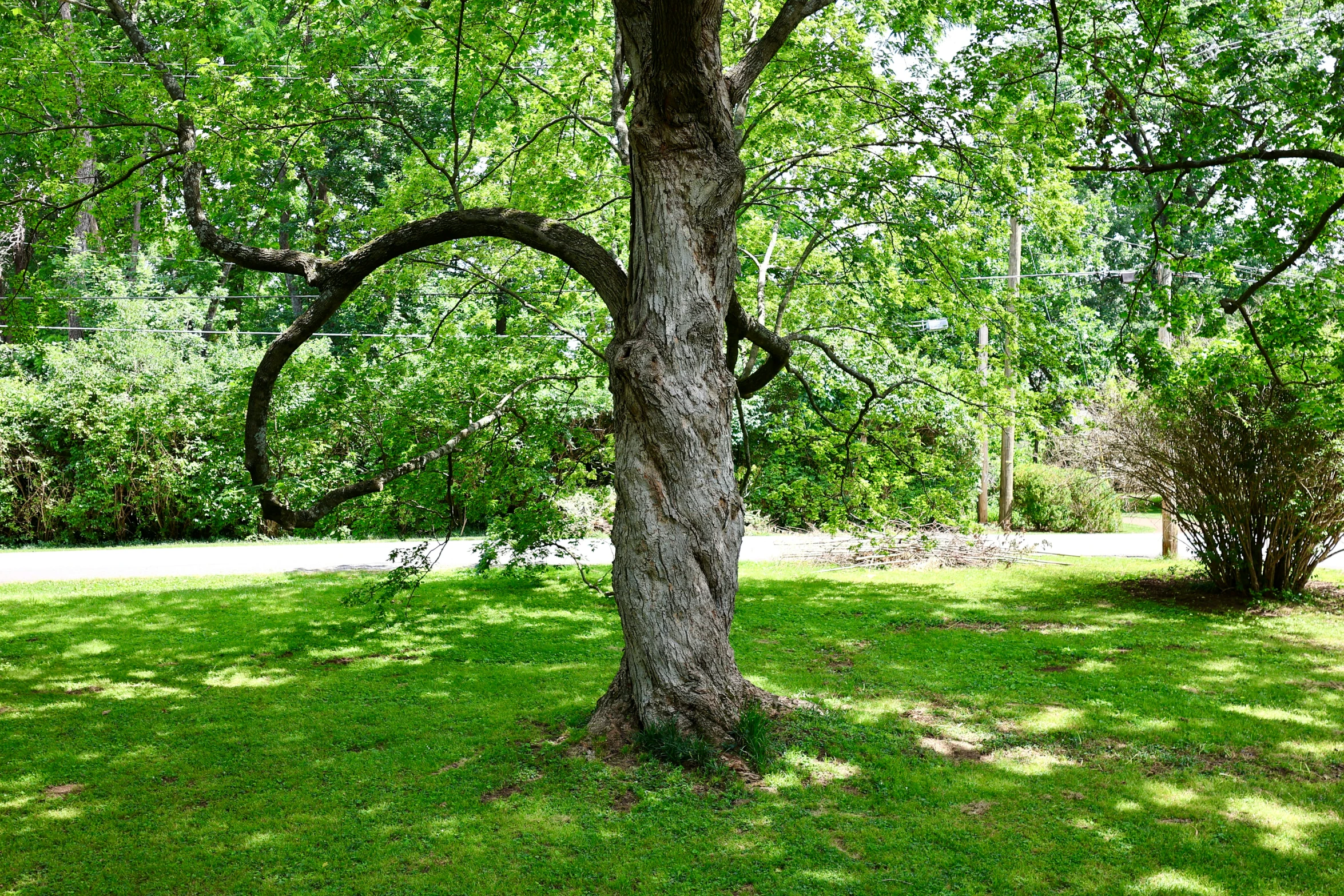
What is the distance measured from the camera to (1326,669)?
719 cm

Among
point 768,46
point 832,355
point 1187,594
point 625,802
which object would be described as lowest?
point 625,802

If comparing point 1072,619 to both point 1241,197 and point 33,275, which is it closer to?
point 1241,197

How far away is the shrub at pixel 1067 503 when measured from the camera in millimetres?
18625

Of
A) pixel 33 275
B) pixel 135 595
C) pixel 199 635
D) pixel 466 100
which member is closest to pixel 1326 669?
pixel 466 100

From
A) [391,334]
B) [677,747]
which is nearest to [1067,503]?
[391,334]

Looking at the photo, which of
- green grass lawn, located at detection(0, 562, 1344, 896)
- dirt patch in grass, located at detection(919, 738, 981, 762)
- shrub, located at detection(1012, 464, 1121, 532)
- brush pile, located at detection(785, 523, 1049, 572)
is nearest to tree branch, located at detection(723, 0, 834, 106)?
green grass lawn, located at detection(0, 562, 1344, 896)

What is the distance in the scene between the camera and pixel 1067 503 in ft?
61.3

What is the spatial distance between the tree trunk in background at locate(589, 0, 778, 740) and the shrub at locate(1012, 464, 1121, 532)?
15.0 meters

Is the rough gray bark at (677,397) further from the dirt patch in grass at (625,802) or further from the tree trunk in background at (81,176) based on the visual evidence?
the tree trunk in background at (81,176)

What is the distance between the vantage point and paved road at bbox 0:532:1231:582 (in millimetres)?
12742

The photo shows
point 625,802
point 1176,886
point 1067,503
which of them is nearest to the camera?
point 1176,886

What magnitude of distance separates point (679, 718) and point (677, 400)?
177 centimetres

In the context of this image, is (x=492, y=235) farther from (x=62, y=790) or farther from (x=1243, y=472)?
(x=1243, y=472)

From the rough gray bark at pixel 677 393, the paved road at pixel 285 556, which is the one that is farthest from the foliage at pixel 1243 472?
the rough gray bark at pixel 677 393
